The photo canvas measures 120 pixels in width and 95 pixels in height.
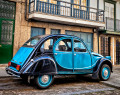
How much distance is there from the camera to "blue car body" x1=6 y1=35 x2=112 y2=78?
4.97 metres

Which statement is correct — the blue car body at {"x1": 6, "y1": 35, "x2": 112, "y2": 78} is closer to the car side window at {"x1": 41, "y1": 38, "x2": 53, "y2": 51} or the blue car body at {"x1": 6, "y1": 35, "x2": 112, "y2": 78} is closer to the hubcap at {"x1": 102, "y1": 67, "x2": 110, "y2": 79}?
the car side window at {"x1": 41, "y1": 38, "x2": 53, "y2": 51}

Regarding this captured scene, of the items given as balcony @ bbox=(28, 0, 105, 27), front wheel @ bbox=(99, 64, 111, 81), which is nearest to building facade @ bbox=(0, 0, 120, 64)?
balcony @ bbox=(28, 0, 105, 27)

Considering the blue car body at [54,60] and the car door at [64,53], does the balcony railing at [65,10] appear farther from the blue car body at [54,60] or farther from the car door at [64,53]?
the blue car body at [54,60]

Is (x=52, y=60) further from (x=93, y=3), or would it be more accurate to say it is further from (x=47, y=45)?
(x=93, y=3)

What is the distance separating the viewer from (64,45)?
598 centimetres

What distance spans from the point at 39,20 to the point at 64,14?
241 centimetres

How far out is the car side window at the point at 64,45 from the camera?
18.9ft

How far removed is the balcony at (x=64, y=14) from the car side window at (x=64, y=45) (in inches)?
213

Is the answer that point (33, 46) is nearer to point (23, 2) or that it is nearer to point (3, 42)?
point (3, 42)

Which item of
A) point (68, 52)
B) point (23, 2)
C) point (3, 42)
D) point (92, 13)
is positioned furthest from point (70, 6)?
point (68, 52)

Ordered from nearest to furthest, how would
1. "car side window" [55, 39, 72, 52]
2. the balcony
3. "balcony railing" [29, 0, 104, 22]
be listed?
"car side window" [55, 39, 72, 52] → the balcony → "balcony railing" [29, 0, 104, 22]

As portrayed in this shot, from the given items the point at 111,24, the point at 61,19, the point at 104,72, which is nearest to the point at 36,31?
the point at 61,19

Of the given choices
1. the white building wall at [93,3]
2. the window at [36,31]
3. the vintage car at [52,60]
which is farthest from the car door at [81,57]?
the white building wall at [93,3]

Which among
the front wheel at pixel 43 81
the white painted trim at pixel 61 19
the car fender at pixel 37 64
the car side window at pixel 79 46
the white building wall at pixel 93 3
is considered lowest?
the front wheel at pixel 43 81
